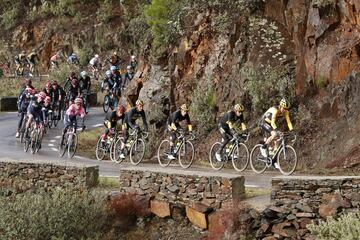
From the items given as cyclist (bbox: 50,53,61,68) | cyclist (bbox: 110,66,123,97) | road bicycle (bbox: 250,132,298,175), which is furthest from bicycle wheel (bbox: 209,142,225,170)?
cyclist (bbox: 50,53,61,68)

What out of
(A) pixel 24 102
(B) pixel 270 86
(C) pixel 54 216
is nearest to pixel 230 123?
(B) pixel 270 86

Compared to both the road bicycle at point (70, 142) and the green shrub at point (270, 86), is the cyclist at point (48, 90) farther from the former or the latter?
the green shrub at point (270, 86)

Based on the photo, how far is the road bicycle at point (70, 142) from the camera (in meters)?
20.9

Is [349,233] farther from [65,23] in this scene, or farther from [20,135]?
[65,23]


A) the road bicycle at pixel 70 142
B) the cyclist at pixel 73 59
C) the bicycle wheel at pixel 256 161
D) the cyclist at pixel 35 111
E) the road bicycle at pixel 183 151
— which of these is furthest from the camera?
the cyclist at pixel 73 59

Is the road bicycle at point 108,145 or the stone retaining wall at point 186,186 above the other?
the road bicycle at point 108,145

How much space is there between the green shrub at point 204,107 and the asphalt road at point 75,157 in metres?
2.77

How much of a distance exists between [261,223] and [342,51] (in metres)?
7.64

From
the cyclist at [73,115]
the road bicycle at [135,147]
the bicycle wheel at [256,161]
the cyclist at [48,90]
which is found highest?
the cyclist at [48,90]

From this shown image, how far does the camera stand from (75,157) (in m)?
22.1

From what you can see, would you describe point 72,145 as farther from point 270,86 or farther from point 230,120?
point 270,86

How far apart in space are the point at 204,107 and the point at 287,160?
259 inches

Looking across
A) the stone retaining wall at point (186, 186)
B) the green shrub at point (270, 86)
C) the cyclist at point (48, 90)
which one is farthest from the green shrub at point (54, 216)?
the cyclist at point (48, 90)

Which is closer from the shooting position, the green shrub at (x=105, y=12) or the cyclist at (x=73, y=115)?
the cyclist at (x=73, y=115)
